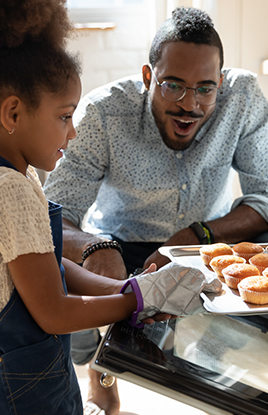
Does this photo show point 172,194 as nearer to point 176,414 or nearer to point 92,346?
point 92,346

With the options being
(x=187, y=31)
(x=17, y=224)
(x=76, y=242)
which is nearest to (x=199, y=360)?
(x=17, y=224)

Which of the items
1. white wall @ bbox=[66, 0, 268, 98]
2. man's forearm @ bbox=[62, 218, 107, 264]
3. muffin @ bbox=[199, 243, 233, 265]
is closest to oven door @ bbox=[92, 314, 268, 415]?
muffin @ bbox=[199, 243, 233, 265]

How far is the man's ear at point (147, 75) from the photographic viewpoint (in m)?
1.59

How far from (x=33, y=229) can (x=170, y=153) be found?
1.00 metres

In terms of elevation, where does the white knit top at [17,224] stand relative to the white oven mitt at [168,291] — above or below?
above

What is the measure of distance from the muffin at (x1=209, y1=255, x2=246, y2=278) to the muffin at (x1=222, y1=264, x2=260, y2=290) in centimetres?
3

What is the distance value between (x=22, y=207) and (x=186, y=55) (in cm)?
94

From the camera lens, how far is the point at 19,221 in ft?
2.28

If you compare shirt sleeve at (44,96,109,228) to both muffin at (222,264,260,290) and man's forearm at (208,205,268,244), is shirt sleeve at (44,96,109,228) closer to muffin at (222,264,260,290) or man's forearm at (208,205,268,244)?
man's forearm at (208,205,268,244)

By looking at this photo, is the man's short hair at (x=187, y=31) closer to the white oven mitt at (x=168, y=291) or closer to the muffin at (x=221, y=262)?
the muffin at (x=221, y=262)

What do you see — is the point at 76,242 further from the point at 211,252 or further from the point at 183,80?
the point at 183,80

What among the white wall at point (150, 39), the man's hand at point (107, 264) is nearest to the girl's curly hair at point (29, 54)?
the man's hand at point (107, 264)

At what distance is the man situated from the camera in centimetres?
145

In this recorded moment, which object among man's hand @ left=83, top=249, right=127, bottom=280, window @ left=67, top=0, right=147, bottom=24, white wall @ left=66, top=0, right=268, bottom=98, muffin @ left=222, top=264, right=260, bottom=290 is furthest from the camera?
window @ left=67, top=0, right=147, bottom=24
